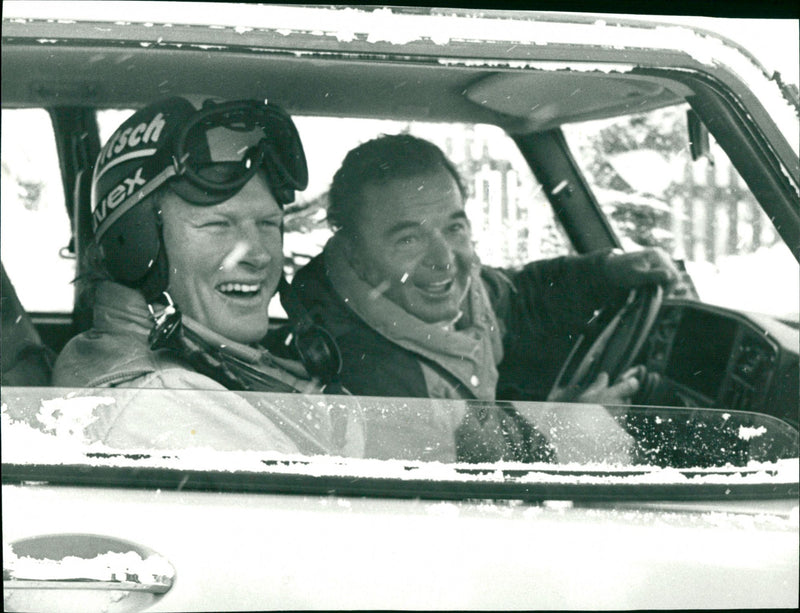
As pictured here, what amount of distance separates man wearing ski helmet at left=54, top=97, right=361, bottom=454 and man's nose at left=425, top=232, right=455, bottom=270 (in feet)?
1.29

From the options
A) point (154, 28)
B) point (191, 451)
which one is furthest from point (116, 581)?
point (154, 28)

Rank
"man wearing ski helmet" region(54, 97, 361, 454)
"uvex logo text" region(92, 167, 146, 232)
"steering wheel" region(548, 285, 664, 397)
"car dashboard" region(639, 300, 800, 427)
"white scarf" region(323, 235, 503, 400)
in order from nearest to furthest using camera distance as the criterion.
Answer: "man wearing ski helmet" region(54, 97, 361, 454)
"uvex logo text" region(92, 167, 146, 232)
"car dashboard" region(639, 300, 800, 427)
"white scarf" region(323, 235, 503, 400)
"steering wheel" region(548, 285, 664, 397)

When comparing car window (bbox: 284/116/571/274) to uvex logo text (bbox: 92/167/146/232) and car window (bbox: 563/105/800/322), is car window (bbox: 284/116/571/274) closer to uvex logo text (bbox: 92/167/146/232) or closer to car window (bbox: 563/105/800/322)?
car window (bbox: 563/105/800/322)

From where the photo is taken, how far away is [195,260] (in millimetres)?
1853

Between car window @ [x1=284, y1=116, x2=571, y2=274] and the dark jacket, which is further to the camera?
car window @ [x1=284, y1=116, x2=571, y2=274]

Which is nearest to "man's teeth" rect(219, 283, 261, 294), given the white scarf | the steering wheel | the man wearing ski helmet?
the man wearing ski helmet

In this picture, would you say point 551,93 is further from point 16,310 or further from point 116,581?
point 116,581

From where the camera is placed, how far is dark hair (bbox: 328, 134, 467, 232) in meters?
2.25

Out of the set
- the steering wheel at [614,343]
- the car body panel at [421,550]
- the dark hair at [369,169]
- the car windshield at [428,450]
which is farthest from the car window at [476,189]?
the car body panel at [421,550]

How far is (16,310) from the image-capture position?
184cm

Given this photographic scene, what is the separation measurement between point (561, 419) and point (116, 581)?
0.74 meters

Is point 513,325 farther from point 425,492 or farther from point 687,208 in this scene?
point 425,492

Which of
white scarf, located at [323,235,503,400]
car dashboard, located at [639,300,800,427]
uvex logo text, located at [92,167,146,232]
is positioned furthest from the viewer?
white scarf, located at [323,235,503,400]

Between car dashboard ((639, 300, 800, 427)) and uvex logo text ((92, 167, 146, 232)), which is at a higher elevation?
uvex logo text ((92, 167, 146, 232))
